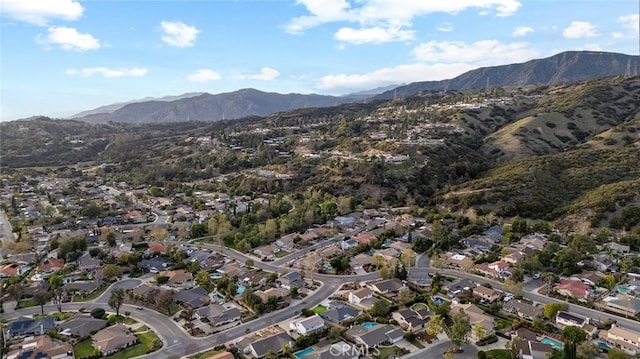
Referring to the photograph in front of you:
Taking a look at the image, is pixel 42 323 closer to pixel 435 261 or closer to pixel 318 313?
pixel 318 313

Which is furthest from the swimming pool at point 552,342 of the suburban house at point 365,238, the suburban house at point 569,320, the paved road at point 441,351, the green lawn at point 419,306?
the suburban house at point 365,238

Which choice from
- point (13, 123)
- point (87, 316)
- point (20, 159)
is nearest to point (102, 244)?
point (87, 316)

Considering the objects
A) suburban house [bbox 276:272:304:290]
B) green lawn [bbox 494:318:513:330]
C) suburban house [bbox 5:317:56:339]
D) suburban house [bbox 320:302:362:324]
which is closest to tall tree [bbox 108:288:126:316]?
suburban house [bbox 5:317:56:339]

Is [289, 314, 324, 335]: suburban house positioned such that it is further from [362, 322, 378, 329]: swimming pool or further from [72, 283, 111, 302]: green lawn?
[72, 283, 111, 302]: green lawn

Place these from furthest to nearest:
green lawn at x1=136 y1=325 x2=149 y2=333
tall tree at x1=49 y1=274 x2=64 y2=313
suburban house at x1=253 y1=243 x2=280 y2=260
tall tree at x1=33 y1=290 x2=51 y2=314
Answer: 1. suburban house at x1=253 y1=243 x2=280 y2=260
2. tall tree at x1=49 y1=274 x2=64 y2=313
3. tall tree at x1=33 y1=290 x2=51 y2=314
4. green lawn at x1=136 y1=325 x2=149 y2=333

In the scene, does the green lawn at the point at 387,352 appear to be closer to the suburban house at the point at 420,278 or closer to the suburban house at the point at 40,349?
the suburban house at the point at 420,278

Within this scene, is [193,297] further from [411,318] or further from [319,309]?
[411,318]
